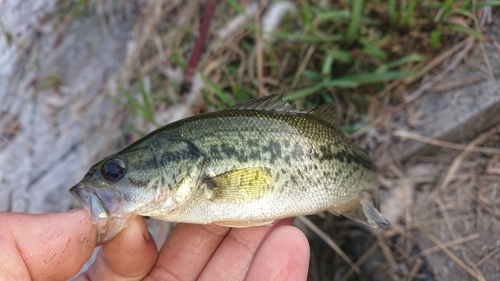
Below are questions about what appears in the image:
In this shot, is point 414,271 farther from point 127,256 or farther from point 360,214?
point 127,256

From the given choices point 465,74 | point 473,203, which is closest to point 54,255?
point 473,203

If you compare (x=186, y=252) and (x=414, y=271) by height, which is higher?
(x=186, y=252)

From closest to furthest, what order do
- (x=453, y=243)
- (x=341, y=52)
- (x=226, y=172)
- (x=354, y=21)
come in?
(x=226, y=172)
(x=453, y=243)
(x=354, y=21)
(x=341, y=52)

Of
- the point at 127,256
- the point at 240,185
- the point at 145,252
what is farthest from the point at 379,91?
the point at 127,256

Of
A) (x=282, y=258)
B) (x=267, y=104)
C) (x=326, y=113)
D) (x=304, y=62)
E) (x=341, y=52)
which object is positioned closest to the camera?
(x=282, y=258)

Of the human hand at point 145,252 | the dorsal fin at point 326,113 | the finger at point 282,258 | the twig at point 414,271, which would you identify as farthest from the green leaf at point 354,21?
the twig at point 414,271

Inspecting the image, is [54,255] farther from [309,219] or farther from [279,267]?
[309,219]

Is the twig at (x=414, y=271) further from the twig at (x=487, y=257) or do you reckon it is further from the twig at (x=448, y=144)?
the twig at (x=448, y=144)
